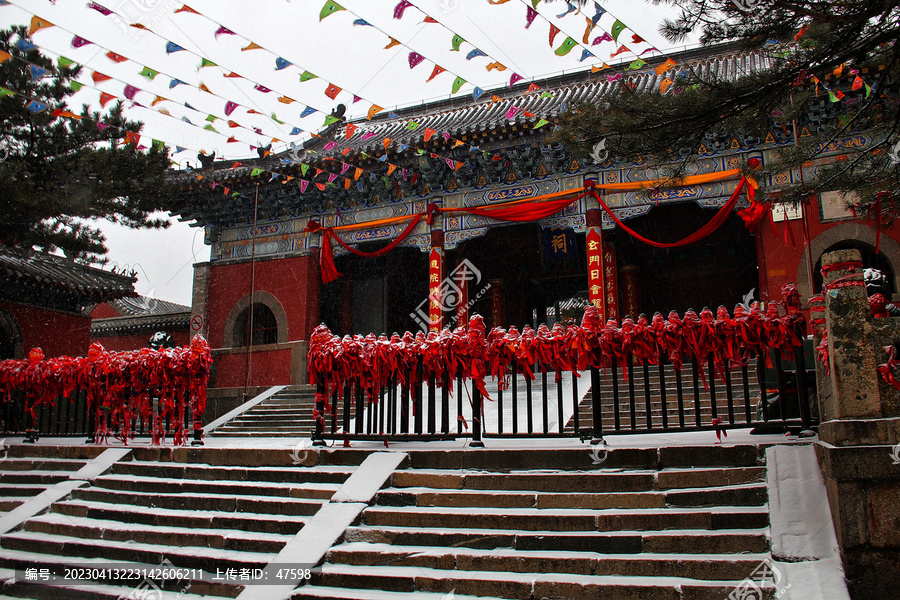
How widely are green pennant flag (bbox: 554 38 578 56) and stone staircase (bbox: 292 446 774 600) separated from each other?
4.38 metres

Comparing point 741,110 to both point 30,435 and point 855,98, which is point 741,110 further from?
point 30,435

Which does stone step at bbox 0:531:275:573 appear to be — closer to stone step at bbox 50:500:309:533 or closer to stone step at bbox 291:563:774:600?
stone step at bbox 50:500:309:533

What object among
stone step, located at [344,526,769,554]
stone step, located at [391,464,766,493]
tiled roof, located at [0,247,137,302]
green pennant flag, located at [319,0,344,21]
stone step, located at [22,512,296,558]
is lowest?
stone step, located at [22,512,296,558]

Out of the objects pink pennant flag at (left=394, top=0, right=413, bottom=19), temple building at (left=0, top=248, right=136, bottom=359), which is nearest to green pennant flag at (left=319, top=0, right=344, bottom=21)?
pink pennant flag at (left=394, top=0, right=413, bottom=19)

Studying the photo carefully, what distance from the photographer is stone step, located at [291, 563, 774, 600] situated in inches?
130

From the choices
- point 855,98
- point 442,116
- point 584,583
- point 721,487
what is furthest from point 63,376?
point 855,98

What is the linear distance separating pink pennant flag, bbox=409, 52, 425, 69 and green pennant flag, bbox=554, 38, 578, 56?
1.53 metres

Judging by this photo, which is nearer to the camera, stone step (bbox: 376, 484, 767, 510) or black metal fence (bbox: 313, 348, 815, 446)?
stone step (bbox: 376, 484, 767, 510)

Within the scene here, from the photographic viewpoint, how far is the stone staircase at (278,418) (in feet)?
28.9

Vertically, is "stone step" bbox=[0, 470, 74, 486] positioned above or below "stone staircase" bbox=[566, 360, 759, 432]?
below

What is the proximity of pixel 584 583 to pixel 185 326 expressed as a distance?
44.3 feet

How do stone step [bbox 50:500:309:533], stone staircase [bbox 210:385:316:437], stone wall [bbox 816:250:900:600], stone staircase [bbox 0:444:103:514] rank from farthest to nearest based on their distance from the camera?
1. stone staircase [bbox 210:385:316:437]
2. stone staircase [bbox 0:444:103:514]
3. stone step [bbox 50:500:309:533]
4. stone wall [bbox 816:250:900:600]

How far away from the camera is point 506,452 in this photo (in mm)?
→ 4816

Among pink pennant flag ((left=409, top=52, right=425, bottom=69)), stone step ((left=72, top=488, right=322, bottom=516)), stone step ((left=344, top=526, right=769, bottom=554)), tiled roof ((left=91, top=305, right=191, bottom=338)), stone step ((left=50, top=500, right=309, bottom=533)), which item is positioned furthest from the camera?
tiled roof ((left=91, top=305, right=191, bottom=338))
